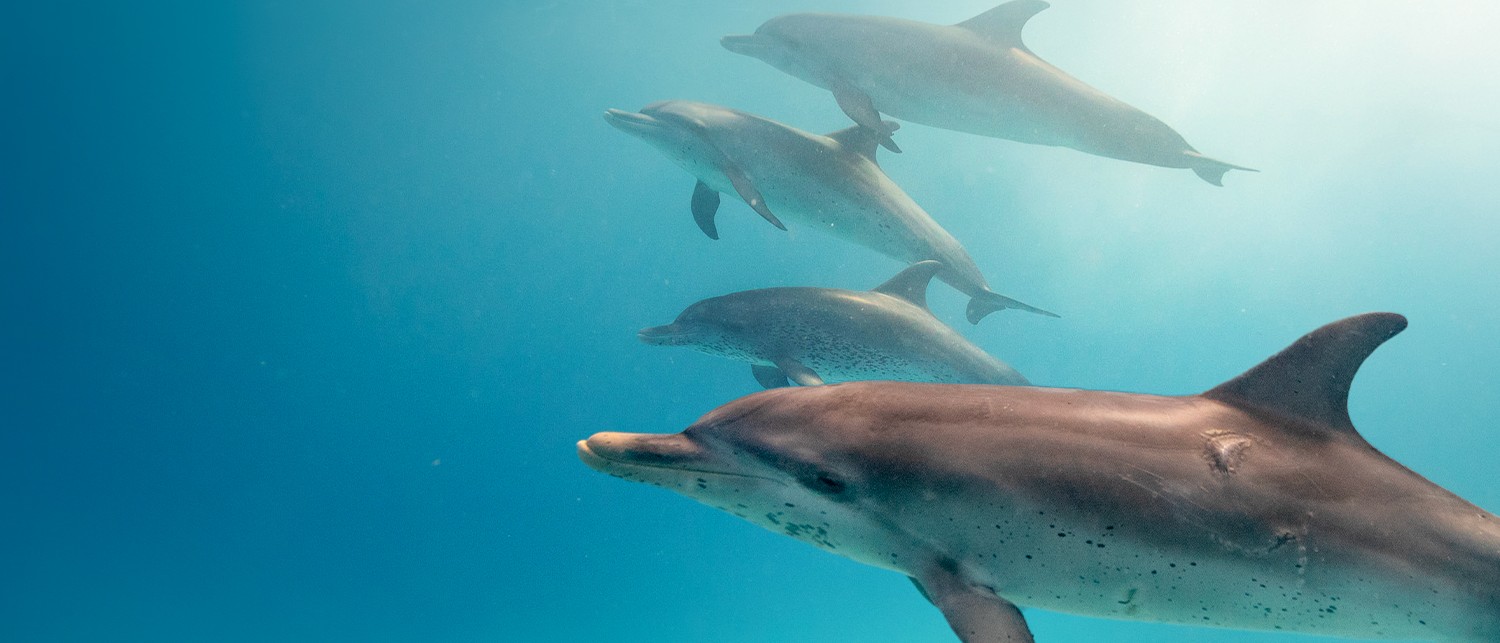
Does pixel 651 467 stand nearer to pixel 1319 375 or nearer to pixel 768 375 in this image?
pixel 1319 375

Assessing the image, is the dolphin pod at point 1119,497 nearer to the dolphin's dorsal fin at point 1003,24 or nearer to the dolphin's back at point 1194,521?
the dolphin's back at point 1194,521

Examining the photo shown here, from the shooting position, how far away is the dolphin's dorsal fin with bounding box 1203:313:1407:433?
2.68 meters

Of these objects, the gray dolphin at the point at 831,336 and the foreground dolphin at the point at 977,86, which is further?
the foreground dolphin at the point at 977,86

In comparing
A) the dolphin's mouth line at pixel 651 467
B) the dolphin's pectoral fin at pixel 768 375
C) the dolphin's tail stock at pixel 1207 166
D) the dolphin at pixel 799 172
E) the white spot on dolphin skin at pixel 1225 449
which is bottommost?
the white spot on dolphin skin at pixel 1225 449

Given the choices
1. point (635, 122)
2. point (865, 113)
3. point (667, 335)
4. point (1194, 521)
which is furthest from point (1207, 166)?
point (1194, 521)

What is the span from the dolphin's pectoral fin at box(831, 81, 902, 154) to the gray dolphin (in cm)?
154

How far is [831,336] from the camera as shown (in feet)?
26.6

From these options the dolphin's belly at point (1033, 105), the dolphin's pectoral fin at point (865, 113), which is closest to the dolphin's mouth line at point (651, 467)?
the dolphin's pectoral fin at point (865, 113)

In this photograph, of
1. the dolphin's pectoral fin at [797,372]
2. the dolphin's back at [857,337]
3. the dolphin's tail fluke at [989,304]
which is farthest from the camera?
the dolphin's tail fluke at [989,304]

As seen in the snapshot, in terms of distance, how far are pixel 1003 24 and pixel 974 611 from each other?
8439 millimetres

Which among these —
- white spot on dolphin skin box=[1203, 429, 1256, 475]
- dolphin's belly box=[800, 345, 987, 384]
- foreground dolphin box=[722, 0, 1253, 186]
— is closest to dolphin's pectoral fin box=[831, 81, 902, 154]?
foreground dolphin box=[722, 0, 1253, 186]

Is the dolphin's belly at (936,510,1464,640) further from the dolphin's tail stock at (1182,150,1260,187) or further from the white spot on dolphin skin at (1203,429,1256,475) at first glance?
the dolphin's tail stock at (1182,150,1260,187)

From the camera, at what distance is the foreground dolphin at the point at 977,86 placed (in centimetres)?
880

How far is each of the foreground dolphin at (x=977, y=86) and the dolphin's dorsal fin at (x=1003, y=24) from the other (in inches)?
0.5
